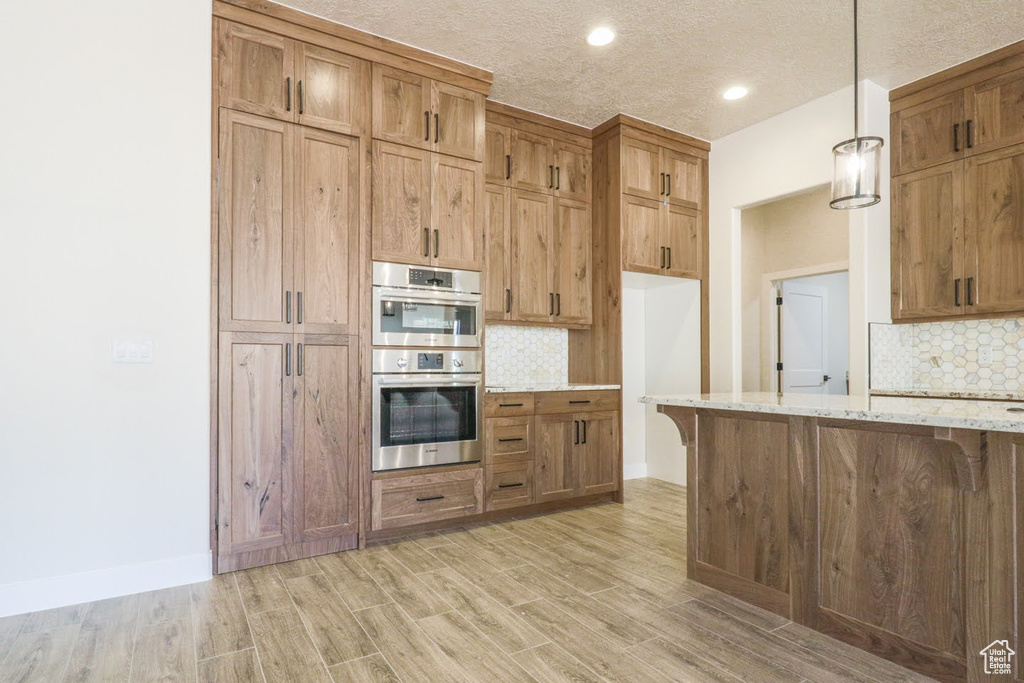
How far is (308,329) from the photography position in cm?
309

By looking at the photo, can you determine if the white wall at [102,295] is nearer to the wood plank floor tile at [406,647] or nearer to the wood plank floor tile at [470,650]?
the wood plank floor tile at [406,647]

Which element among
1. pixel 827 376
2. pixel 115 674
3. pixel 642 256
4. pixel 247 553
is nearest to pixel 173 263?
pixel 247 553

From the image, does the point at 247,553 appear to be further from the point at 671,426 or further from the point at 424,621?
the point at 671,426

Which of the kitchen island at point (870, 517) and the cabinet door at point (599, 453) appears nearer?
the kitchen island at point (870, 517)

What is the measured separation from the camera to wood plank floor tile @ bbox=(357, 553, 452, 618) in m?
2.43

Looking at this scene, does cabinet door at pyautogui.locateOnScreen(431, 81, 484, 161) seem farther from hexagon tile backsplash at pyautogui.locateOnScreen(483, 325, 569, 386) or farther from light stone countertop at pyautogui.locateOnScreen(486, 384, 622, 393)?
light stone countertop at pyautogui.locateOnScreen(486, 384, 622, 393)

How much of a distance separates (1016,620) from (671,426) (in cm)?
336

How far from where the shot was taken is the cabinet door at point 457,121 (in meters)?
3.56

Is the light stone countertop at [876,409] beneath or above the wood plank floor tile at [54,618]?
above

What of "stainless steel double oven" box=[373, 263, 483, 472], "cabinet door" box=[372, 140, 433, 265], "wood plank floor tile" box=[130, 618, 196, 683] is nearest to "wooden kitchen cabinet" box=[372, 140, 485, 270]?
"cabinet door" box=[372, 140, 433, 265]

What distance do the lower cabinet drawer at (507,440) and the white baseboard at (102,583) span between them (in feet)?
5.62

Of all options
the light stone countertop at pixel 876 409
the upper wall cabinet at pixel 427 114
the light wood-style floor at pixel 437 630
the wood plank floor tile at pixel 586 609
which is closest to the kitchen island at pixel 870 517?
the light stone countertop at pixel 876 409

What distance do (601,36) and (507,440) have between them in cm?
261

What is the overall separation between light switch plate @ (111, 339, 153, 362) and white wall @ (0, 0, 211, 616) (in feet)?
0.10
